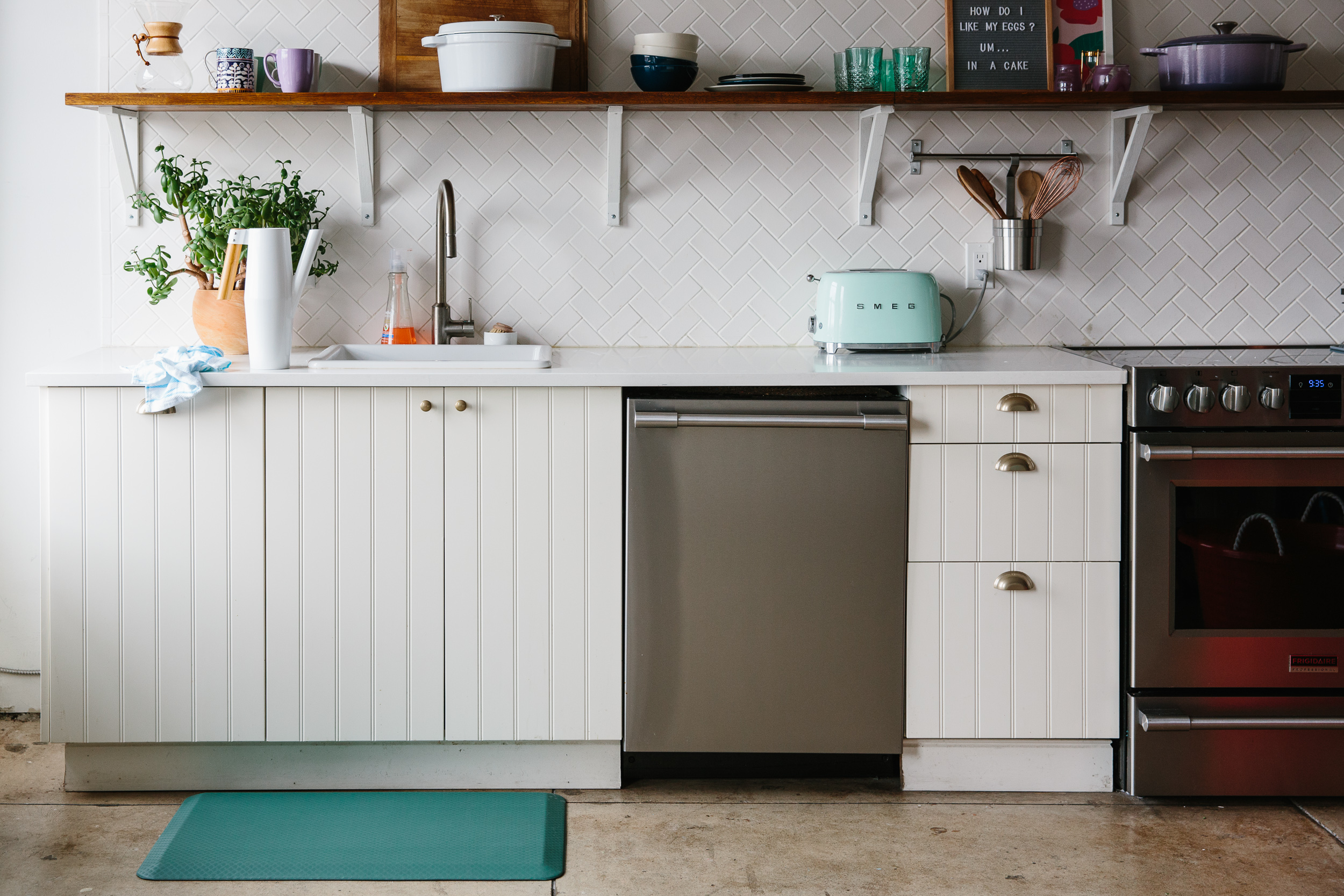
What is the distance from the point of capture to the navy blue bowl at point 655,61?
2668mm

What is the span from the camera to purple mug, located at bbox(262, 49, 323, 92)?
8.71ft

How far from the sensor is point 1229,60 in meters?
2.68

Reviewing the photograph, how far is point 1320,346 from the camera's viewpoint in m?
3.01

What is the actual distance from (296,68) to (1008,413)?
5.61 ft

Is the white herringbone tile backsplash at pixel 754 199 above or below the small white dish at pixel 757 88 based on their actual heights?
below

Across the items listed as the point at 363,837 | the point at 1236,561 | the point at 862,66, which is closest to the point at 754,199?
the point at 862,66

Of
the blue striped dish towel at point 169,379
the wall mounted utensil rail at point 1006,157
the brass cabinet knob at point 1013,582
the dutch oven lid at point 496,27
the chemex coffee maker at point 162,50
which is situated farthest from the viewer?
the wall mounted utensil rail at point 1006,157

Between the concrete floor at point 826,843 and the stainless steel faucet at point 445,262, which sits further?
the stainless steel faucet at point 445,262

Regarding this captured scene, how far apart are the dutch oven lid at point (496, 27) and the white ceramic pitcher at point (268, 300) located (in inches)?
23.1

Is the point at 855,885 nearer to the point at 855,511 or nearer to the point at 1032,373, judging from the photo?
the point at 855,511

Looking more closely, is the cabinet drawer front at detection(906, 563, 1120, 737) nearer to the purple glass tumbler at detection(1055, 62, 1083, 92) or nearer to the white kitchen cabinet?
the white kitchen cabinet

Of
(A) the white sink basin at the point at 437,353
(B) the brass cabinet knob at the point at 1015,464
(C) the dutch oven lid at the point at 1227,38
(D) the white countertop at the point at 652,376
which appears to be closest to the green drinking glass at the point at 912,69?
(C) the dutch oven lid at the point at 1227,38

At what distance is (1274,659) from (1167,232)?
1.10 m

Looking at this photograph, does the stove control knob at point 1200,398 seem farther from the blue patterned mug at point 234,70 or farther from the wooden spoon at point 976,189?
the blue patterned mug at point 234,70
